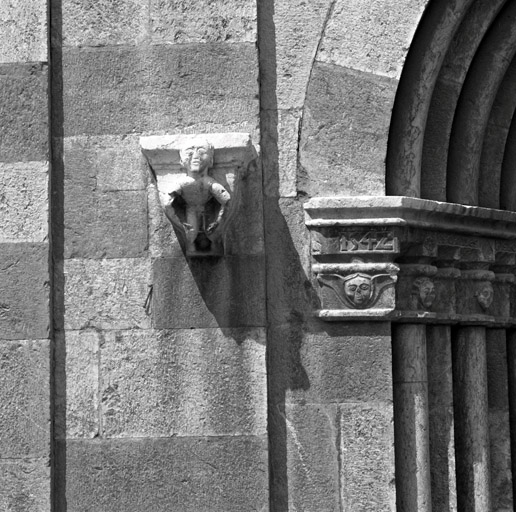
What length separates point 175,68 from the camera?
610 centimetres

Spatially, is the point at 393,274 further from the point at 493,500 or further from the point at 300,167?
the point at 493,500

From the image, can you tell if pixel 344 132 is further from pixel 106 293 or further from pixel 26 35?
pixel 26 35

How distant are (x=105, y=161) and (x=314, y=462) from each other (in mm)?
1642

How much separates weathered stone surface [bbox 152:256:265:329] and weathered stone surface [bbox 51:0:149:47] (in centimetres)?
104

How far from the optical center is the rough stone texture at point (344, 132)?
6.10 m

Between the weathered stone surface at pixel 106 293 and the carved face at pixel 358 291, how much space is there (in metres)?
0.90

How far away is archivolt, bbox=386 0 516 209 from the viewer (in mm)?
6273

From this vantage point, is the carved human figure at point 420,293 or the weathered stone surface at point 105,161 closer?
the weathered stone surface at point 105,161

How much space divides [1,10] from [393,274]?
215 centimetres

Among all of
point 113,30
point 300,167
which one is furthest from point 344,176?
point 113,30

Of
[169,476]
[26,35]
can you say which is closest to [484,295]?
[169,476]

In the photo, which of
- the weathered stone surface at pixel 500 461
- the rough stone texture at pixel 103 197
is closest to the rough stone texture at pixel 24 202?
the rough stone texture at pixel 103 197

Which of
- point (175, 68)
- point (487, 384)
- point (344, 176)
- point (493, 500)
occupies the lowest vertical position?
point (493, 500)

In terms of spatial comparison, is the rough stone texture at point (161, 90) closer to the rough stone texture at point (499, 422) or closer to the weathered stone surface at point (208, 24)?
the weathered stone surface at point (208, 24)
